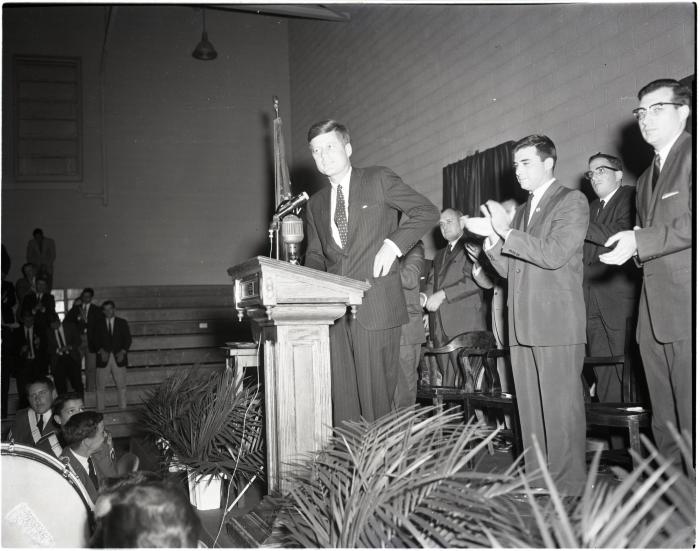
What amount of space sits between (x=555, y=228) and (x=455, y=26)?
15.3 ft

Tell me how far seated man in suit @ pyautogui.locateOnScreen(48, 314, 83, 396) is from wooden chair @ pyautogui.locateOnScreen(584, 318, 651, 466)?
5.95m

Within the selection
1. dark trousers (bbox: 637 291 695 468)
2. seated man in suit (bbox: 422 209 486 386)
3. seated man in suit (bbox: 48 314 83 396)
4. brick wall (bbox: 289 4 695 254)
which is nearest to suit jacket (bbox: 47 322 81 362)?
seated man in suit (bbox: 48 314 83 396)

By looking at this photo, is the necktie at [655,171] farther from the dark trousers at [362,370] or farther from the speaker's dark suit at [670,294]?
the dark trousers at [362,370]

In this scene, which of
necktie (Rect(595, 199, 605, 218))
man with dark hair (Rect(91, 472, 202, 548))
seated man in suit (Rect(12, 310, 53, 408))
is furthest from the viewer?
seated man in suit (Rect(12, 310, 53, 408))

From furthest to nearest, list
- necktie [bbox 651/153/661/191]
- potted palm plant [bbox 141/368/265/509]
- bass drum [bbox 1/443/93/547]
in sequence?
potted palm plant [bbox 141/368/265/509], necktie [bbox 651/153/661/191], bass drum [bbox 1/443/93/547]

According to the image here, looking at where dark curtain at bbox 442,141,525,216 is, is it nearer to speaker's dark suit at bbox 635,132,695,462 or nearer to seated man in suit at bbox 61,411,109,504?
speaker's dark suit at bbox 635,132,695,462

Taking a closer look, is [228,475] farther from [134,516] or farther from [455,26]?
[455,26]

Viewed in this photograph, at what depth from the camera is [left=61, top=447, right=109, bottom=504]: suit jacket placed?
2787 millimetres

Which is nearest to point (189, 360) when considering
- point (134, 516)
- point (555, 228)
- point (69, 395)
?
point (69, 395)

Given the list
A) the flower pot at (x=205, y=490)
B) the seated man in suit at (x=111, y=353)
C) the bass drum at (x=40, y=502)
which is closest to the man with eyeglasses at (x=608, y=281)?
the flower pot at (x=205, y=490)

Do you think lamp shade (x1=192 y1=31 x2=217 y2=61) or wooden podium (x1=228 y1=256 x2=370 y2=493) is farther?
lamp shade (x1=192 y1=31 x2=217 y2=61)

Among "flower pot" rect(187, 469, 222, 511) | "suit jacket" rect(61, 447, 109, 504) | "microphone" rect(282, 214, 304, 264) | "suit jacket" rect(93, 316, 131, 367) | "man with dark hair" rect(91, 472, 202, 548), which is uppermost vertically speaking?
"microphone" rect(282, 214, 304, 264)

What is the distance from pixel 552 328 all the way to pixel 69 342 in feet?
20.8

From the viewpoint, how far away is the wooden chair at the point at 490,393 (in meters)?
3.69
